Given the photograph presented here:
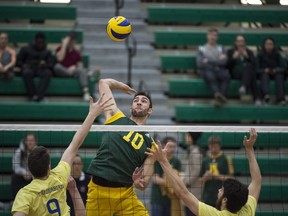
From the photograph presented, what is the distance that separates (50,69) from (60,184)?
8555 mm

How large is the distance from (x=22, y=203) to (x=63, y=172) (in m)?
0.68

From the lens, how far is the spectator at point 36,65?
53.3ft

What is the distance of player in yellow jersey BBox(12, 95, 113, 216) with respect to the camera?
26.6ft

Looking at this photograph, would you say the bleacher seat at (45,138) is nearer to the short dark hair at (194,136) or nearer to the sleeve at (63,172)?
the short dark hair at (194,136)

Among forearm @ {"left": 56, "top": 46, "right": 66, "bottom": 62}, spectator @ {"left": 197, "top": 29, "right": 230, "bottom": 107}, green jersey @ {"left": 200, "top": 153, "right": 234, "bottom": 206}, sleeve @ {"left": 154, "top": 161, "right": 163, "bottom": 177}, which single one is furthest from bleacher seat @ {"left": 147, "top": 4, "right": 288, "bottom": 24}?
sleeve @ {"left": 154, "top": 161, "right": 163, "bottom": 177}

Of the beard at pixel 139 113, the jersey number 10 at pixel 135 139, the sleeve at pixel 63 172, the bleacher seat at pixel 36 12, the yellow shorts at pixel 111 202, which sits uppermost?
→ the bleacher seat at pixel 36 12

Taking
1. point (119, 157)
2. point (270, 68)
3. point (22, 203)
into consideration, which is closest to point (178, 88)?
point (270, 68)

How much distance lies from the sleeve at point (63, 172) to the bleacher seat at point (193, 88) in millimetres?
9049

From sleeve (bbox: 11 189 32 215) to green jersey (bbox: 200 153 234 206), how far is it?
5874 millimetres

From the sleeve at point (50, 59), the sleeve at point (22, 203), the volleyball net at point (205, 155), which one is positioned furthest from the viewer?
the sleeve at point (50, 59)

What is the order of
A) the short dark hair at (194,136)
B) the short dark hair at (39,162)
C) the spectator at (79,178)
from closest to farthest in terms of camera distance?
the short dark hair at (39,162) → the spectator at (79,178) → the short dark hair at (194,136)

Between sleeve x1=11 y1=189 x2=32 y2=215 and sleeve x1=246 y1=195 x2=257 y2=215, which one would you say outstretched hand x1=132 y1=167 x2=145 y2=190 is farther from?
sleeve x1=11 y1=189 x2=32 y2=215

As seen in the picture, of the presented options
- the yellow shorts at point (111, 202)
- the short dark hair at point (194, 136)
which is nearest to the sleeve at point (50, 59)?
the short dark hair at point (194, 136)

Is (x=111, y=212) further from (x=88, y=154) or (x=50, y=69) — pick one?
(x=50, y=69)
